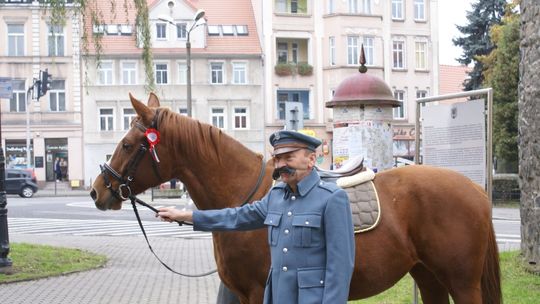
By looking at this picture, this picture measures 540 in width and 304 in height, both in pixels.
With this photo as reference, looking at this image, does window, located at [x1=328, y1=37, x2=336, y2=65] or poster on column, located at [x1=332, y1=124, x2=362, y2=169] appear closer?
poster on column, located at [x1=332, y1=124, x2=362, y2=169]

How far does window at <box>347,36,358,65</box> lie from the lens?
2090 inches

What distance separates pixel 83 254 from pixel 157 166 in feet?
32.8

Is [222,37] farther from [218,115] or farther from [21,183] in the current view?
→ [21,183]

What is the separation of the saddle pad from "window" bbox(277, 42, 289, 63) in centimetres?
4844

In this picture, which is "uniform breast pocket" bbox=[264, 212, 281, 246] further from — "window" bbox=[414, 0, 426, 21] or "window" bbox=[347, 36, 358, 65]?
"window" bbox=[414, 0, 426, 21]

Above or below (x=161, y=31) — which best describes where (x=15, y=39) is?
below

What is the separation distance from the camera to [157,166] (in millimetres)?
5797

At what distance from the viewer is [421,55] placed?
5634 cm

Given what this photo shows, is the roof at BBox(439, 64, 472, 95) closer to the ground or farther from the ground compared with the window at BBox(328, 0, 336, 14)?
closer to the ground

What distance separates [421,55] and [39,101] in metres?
29.0

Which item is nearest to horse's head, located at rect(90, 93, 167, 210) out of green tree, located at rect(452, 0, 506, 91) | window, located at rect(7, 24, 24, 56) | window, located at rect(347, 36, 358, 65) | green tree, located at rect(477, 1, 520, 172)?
green tree, located at rect(477, 1, 520, 172)

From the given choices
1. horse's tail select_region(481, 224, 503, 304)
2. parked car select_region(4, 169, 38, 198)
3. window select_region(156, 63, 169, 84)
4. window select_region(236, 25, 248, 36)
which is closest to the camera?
horse's tail select_region(481, 224, 503, 304)

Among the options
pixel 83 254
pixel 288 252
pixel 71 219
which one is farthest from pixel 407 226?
pixel 71 219

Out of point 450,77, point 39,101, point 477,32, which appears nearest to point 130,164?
point 477,32
